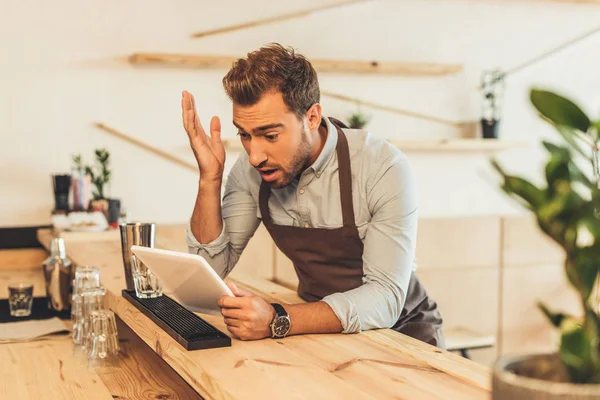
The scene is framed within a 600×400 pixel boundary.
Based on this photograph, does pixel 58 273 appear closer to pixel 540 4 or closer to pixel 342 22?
pixel 342 22

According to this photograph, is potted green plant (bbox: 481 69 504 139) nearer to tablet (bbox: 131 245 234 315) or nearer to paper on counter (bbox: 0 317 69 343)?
paper on counter (bbox: 0 317 69 343)

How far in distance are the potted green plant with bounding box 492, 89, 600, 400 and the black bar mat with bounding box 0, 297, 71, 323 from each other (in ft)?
6.38

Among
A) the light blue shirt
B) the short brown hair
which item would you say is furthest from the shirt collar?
the short brown hair

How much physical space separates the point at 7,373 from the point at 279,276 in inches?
90.8

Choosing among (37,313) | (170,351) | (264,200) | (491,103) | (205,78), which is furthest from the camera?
(491,103)

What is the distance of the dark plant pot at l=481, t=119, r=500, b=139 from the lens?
4.56 metres

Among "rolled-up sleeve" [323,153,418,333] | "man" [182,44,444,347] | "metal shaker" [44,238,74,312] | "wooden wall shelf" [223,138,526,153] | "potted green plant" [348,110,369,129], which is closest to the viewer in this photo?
"rolled-up sleeve" [323,153,418,333]

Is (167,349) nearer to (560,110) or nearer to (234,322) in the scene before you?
(234,322)

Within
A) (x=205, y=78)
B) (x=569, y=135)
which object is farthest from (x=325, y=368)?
(x=205, y=78)

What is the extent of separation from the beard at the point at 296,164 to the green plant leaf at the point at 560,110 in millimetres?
1259

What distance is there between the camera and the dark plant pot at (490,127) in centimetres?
456

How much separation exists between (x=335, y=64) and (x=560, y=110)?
3444 millimetres

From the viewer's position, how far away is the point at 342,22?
436cm

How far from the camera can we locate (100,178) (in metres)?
3.79
